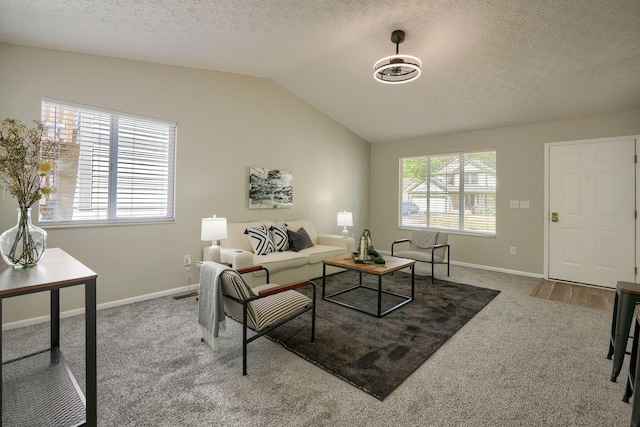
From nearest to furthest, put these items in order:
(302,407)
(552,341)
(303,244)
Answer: (302,407)
(552,341)
(303,244)

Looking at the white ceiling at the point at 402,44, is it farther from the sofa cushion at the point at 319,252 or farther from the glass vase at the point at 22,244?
the sofa cushion at the point at 319,252

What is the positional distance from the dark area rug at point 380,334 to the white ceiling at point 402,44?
9.07ft

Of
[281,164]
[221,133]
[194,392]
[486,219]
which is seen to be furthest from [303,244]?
[486,219]

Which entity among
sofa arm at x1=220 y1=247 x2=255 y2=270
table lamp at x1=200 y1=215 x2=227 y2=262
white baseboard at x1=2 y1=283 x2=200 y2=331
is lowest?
white baseboard at x1=2 y1=283 x2=200 y2=331

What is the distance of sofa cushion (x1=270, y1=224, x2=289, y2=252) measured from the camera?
4.54m

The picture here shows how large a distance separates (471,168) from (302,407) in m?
5.03

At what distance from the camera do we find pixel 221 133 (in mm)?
4254

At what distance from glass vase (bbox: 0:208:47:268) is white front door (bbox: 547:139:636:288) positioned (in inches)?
234

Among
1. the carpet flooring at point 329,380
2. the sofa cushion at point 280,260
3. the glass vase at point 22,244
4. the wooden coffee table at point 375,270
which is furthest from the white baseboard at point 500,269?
the glass vase at point 22,244

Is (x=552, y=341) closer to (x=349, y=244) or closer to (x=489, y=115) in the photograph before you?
(x=349, y=244)

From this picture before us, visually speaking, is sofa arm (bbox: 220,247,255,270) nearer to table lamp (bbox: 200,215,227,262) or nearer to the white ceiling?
table lamp (bbox: 200,215,227,262)

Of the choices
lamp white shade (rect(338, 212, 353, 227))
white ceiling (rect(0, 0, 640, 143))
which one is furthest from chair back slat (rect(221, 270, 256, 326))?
lamp white shade (rect(338, 212, 353, 227))

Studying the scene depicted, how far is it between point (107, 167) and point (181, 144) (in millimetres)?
855

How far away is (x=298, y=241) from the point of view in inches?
183
